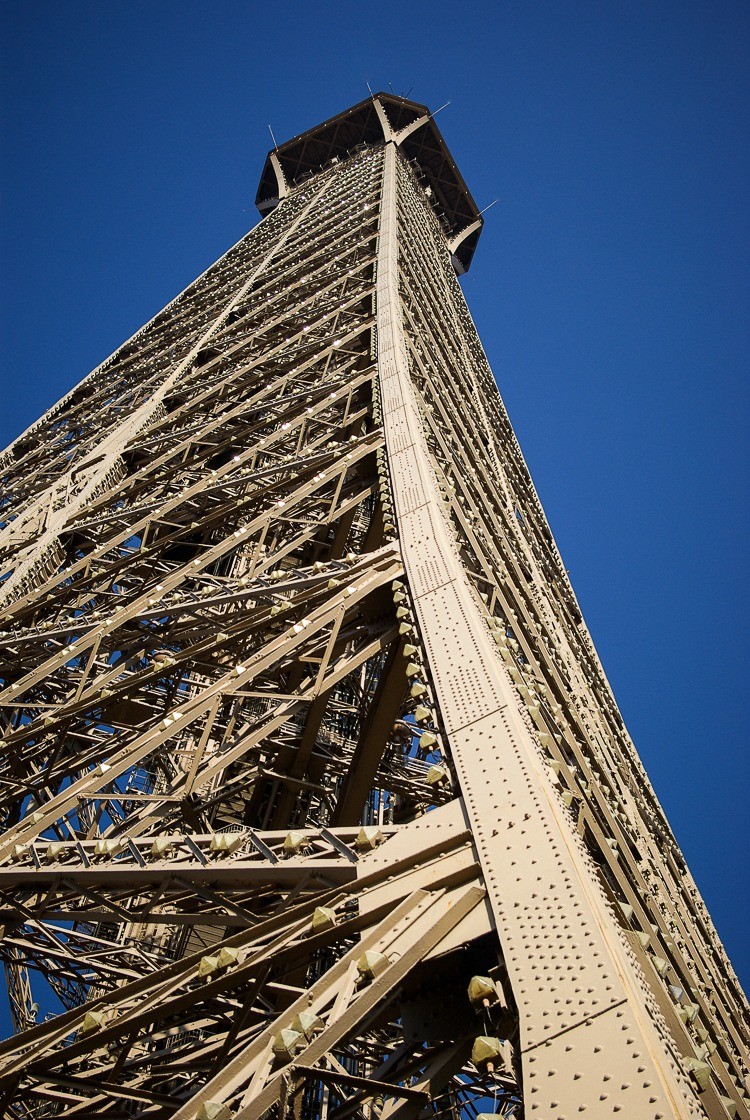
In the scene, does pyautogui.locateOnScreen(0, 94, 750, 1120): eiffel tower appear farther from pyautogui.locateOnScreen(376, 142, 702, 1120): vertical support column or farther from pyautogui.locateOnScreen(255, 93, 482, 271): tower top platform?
pyautogui.locateOnScreen(255, 93, 482, 271): tower top platform

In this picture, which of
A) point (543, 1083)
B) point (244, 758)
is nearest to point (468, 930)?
point (543, 1083)

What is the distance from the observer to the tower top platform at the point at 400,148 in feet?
140

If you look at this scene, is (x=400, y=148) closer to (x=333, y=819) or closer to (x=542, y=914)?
(x=333, y=819)

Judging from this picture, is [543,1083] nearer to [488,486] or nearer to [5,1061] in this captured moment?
[5,1061]

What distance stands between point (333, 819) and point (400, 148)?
141 feet

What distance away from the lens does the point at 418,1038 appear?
3117mm

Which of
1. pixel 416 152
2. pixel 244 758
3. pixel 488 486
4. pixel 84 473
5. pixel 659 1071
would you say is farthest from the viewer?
pixel 416 152

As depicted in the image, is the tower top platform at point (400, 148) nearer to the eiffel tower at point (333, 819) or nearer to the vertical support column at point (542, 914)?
the eiffel tower at point (333, 819)

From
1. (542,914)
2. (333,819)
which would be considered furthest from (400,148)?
(542,914)

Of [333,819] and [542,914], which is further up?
[333,819]

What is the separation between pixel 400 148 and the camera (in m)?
43.7

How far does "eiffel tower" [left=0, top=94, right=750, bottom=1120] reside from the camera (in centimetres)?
281

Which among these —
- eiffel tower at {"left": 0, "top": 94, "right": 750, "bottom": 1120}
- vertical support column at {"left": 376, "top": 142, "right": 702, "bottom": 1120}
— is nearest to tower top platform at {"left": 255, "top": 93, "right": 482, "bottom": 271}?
eiffel tower at {"left": 0, "top": 94, "right": 750, "bottom": 1120}

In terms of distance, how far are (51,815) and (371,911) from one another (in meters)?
2.71
